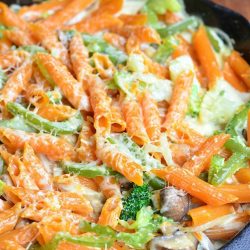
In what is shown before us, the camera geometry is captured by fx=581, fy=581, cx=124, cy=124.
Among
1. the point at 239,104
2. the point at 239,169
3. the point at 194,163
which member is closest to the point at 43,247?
the point at 194,163

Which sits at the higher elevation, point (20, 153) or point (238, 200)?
point (20, 153)

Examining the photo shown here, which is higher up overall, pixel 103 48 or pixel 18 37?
pixel 18 37

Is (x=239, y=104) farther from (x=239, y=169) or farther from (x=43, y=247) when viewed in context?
(x=43, y=247)

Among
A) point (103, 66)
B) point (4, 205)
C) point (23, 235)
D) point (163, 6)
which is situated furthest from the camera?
point (163, 6)

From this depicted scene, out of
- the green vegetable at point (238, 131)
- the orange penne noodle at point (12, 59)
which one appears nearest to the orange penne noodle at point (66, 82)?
the orange penne noodle at point (12, 59)

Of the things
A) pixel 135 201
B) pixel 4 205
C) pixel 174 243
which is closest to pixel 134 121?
pixel 135 201

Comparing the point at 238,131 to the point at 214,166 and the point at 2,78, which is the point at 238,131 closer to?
the point at 214,166

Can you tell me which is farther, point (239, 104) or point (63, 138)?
point (239, 104)

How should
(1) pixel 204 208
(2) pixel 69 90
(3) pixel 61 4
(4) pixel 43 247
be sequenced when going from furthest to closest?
(3) pixel 61 4 → (2) pixel 69 90 → (1) pixel 204 208 → (4) pixel 43 247
